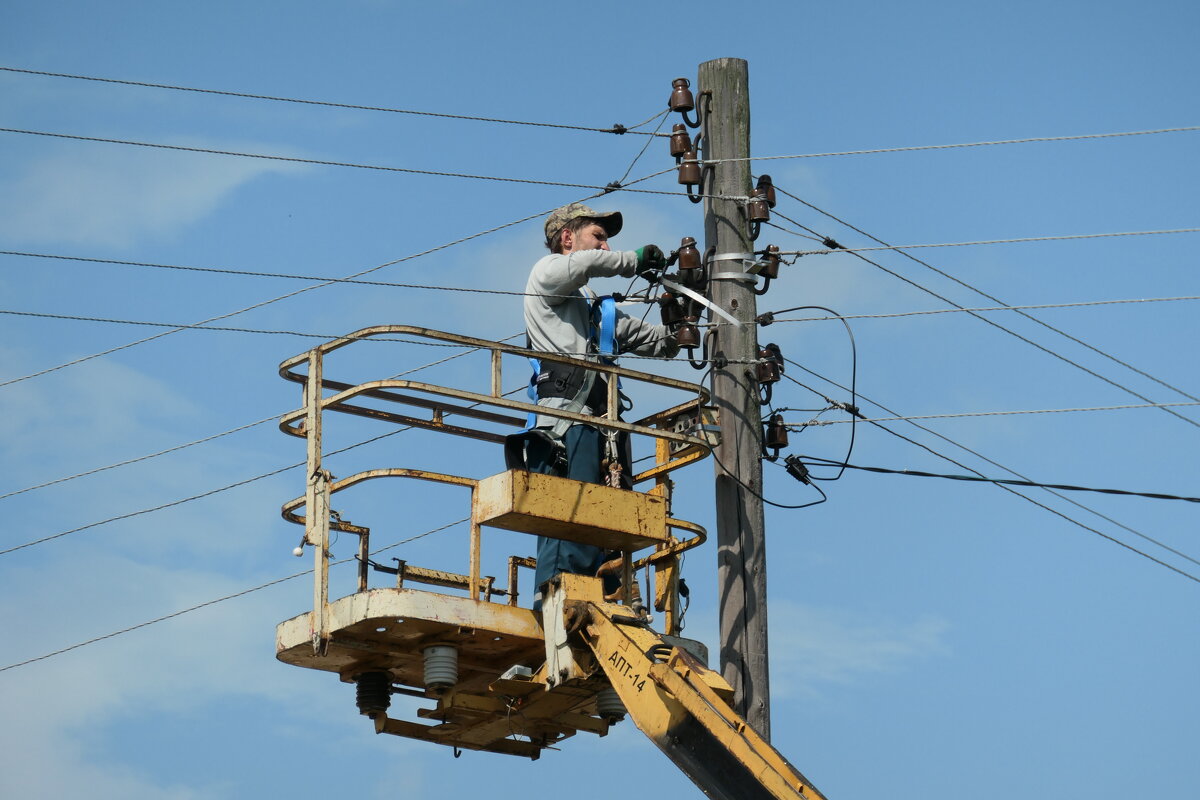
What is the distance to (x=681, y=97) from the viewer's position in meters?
16.0

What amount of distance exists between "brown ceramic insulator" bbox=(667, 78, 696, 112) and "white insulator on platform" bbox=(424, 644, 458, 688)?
13.3 ft

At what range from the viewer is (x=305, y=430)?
583 inches

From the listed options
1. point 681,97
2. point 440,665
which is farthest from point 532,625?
point 681,97

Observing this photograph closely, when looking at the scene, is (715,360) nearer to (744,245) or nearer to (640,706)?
(744,245)

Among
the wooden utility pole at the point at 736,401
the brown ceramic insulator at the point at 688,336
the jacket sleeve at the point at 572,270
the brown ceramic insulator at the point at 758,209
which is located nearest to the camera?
the wooden utility pole at the point at 736,401

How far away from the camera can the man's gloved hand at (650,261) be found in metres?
15.7

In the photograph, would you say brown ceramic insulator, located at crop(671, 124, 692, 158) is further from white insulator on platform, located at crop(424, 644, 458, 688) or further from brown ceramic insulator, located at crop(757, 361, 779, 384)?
white insulator on platform, located at crop(424, 644, 458, 688)

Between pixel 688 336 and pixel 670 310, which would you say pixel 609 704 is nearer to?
pixel 688 336

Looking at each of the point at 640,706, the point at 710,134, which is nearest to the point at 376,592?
the point at 640,706

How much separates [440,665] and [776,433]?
2.78m

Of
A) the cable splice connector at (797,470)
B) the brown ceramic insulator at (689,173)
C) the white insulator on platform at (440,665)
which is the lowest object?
the white insulator on platform at (440,665)

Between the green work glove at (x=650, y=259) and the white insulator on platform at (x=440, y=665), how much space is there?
2915 mm

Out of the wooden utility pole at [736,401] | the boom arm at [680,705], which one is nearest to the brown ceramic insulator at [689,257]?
the wooden utility pole at [736,401]

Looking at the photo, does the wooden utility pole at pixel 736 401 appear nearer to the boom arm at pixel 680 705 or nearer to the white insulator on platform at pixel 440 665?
the boom arm at pixel 680 705
